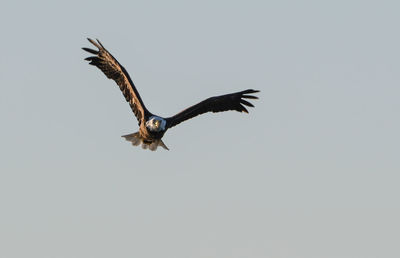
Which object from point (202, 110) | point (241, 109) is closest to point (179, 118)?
point (202, 110)

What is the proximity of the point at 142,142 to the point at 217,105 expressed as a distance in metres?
2.83

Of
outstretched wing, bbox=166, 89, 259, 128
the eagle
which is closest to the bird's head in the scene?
the eagle

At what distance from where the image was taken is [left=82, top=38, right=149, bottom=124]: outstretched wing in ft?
68.2

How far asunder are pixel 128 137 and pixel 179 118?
75.5 inches

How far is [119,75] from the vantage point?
21.3 meters

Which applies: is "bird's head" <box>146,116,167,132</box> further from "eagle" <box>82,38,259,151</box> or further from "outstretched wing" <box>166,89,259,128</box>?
"outstretched wing" <box>166,89,259,128</box>

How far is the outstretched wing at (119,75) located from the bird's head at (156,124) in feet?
1.69

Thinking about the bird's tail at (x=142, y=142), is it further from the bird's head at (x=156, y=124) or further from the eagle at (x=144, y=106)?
the bird's head at (x=156, y=124)

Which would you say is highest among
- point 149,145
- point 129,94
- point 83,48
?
point 83,48

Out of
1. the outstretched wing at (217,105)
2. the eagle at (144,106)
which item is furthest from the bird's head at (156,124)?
the outstretched wing at (217,105)

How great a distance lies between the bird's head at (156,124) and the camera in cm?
2005

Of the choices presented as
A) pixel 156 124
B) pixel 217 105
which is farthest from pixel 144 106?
pixel 217 105

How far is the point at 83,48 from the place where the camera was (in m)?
21.3

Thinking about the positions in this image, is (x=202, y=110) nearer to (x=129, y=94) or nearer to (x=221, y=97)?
(x=221, y=97)
